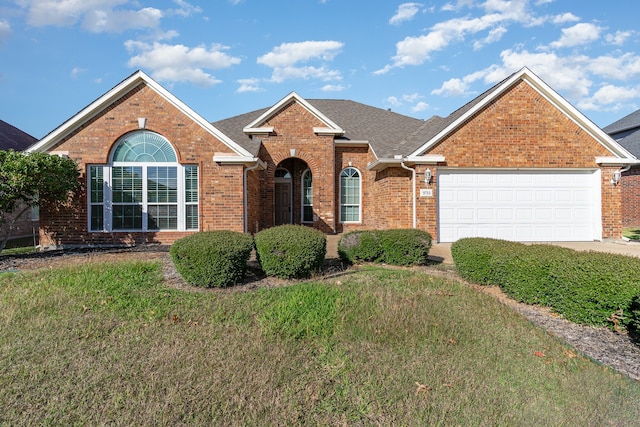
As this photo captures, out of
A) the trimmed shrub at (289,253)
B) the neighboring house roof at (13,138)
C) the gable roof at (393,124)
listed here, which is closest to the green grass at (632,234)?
the gable roof at (393,124)

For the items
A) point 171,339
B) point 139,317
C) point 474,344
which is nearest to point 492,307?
point 474,344

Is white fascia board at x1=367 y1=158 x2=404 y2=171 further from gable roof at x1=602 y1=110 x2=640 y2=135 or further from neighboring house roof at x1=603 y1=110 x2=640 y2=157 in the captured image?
gable roof at x1=602 y1=110 x2=640 y2=135

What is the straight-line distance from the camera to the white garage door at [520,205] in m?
12.5

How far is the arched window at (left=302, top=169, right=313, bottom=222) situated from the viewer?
16688 mm

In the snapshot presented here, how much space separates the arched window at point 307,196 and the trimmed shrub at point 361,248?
A: 26.2 ft

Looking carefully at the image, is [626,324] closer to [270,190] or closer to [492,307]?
[492,307]

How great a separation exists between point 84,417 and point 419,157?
11098mm

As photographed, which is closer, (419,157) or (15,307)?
(15,307)

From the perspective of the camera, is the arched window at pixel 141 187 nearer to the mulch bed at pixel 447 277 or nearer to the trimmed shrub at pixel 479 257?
the mulch bed at pixel 447 277

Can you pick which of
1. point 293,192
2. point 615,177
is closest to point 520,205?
point 615,177

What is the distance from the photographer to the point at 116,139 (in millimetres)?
11320

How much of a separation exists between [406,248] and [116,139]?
920cm

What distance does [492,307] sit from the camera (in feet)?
17.8

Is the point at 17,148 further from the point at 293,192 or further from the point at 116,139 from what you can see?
the point at 293,192
